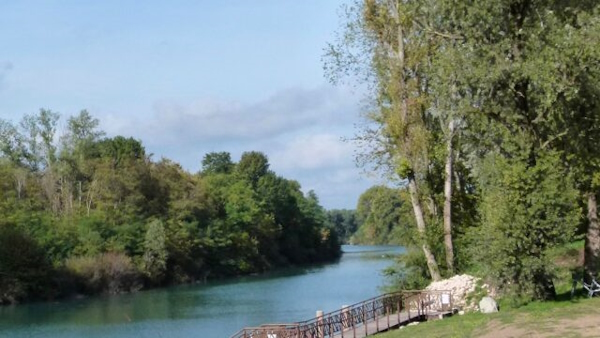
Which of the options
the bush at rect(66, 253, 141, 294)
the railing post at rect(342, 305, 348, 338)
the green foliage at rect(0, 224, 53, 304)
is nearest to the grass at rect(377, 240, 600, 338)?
the railing post at rect(342, 305, 348, 338)

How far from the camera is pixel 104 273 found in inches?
2726

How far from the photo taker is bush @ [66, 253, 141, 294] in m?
67.7

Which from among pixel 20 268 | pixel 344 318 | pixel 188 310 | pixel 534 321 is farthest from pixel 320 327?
pixel 20 268

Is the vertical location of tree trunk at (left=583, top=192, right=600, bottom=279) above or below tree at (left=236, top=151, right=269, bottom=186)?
below

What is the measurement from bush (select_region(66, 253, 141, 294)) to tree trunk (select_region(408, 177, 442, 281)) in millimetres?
40895

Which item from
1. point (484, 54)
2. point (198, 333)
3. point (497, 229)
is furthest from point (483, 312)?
point (198, 333)

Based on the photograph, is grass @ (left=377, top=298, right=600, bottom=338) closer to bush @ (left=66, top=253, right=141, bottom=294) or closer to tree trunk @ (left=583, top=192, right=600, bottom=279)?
tree trunk @ (left=583, top=192, right=600, bottom=279)

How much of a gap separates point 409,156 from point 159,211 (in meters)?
55.6

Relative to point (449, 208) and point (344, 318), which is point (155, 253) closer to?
point (449, 208)

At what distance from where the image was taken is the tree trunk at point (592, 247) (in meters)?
23.9

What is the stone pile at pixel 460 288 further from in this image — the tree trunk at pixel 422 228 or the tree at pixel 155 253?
the tree at pixel 155 253

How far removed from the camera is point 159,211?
85625 mm

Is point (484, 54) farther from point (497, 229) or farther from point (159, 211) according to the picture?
point (159, 211)

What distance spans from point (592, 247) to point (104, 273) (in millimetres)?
52046
